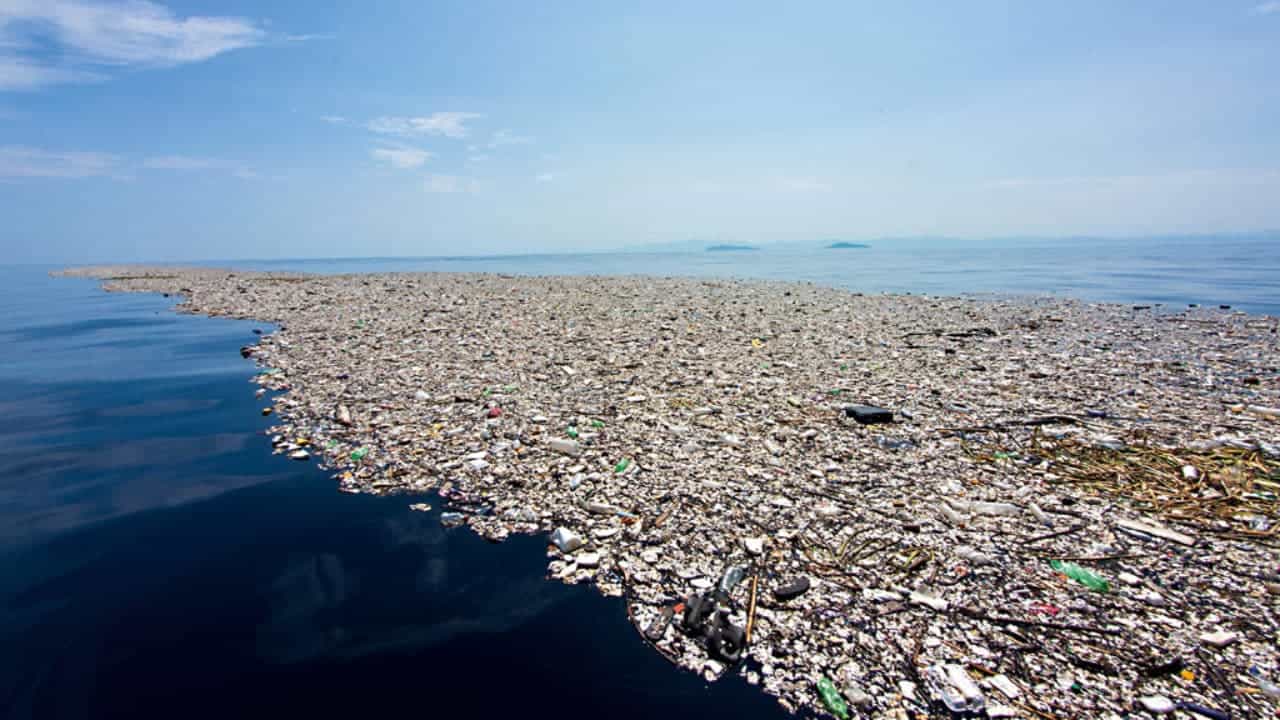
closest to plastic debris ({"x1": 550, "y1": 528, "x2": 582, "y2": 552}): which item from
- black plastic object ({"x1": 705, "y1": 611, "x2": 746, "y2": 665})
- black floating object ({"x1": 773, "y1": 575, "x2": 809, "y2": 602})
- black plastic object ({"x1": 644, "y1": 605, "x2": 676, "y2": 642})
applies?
black plastic object ({"x1": 644, "y1": 605, "x2": 676, "y2": 642})

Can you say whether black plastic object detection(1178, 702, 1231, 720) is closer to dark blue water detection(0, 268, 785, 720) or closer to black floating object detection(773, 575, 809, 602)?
black floating object detection(773, 575, 809, 602)

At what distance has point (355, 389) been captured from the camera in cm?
986

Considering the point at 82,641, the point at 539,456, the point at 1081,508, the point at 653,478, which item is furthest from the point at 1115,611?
the point at 82,641

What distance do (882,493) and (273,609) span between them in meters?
5.50

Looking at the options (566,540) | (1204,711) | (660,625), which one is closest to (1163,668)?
(1204,711)

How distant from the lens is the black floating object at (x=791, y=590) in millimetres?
4109

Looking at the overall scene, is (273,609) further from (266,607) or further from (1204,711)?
(1204,711)

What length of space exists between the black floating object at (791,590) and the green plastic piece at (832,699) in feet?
2.42

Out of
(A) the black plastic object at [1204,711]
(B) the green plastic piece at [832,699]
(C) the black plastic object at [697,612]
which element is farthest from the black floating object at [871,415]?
(B) the green plastic piece at [832,699]

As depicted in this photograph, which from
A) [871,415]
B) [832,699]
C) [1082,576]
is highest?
[871,415]

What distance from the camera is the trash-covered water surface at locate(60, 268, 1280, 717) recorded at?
3500mm

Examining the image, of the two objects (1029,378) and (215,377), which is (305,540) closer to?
(215,377)

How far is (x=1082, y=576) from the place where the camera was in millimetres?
4270

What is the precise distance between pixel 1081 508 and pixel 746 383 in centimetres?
531
